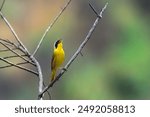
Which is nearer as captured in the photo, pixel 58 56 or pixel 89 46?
pixel 58 56

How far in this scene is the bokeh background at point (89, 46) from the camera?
12.3 metres

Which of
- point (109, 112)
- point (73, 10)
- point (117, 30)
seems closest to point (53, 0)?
point (73, 10)

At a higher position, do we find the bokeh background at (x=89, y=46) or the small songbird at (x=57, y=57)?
the bokeh background at (x=89, y=46)

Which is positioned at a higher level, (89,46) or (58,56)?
(89,46)

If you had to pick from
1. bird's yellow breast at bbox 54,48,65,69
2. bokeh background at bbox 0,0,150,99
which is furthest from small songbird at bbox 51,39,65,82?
bokeh background at bbox 0,0,150,99

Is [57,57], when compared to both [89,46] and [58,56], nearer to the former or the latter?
[58,56]

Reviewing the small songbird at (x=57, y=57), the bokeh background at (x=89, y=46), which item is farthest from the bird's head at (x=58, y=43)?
the bokeh background at (x=89, y=46)

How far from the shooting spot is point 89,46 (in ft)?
47.0

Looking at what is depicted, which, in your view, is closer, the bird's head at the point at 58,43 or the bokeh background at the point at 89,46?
the bird's head at the point at 58,43

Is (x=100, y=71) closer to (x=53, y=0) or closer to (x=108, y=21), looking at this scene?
(x=108, y=21)

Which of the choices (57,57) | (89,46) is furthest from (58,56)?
(89,46)

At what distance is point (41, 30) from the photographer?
45.0ft

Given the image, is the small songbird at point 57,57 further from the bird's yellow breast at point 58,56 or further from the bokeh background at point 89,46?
the bokeh background at point 89,46

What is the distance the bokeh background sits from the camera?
12.3 meters
